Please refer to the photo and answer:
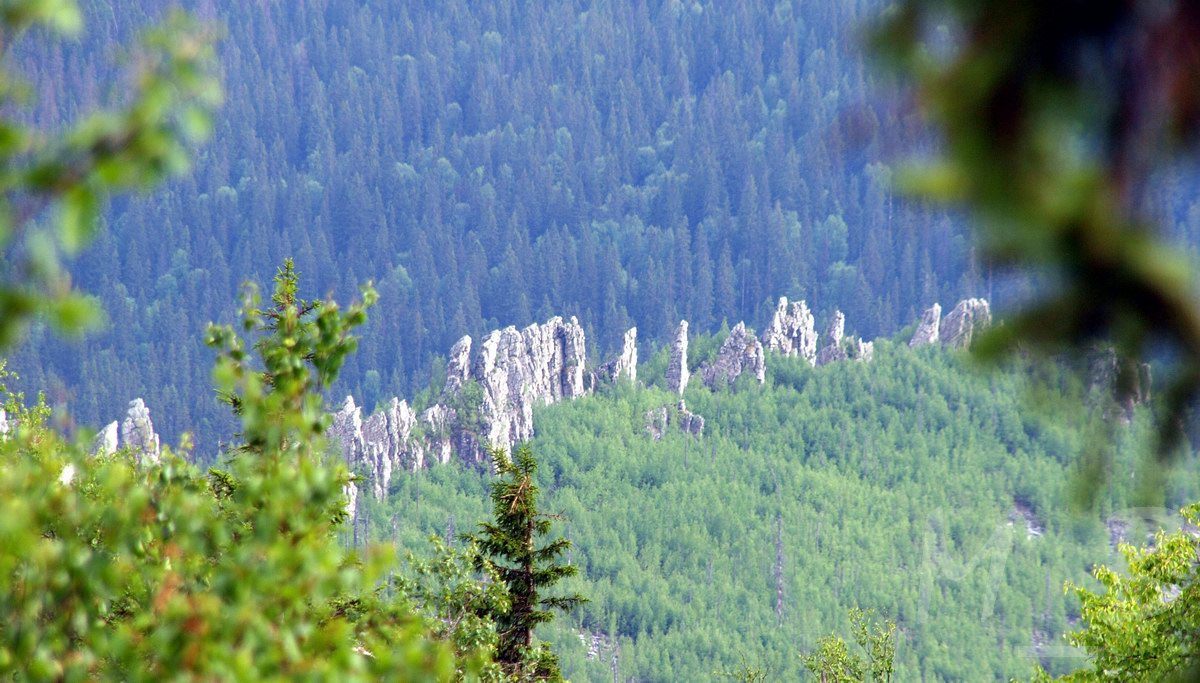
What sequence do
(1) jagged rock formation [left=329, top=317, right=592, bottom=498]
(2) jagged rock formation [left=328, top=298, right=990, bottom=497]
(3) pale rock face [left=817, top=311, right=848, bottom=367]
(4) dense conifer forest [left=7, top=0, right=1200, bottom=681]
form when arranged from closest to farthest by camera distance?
(4) dense conifer forest [left=7, top=0, right=1200, bottom=681] → (1) jagged rock formation [left=329, top=317, right=592, bottom=498] → (2) jagged rock formation [left=328, top=298, right=990, bottom=497] → (3) pale rock face [left=817, top=311, right=848, bottom=367]

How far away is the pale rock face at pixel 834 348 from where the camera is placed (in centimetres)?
17150

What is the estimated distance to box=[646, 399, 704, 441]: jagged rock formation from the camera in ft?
515

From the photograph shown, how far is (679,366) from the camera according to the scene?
533ft

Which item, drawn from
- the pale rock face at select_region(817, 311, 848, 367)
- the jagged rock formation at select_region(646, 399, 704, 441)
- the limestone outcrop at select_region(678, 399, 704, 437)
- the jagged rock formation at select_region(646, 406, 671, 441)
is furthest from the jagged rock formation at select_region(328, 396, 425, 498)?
the pale rock face at select_region(817, 311, 848, 367)

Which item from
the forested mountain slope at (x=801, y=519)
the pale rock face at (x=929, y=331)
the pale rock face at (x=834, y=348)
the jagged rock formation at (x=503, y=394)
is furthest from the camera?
the pale rock face at (x=929, y=331)

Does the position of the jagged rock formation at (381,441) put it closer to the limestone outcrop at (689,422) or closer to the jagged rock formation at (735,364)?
the limestone outcrop at (689,422)

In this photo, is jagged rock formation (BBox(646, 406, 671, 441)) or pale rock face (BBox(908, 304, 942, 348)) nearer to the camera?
jagged rock formation (BBox(646, 406, 671, 441))

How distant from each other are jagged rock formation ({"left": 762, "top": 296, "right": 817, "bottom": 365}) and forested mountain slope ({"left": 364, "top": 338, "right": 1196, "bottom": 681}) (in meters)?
2.59

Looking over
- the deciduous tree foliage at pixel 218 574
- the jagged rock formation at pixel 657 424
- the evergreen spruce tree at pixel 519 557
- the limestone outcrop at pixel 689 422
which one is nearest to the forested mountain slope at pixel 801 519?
the jagged rock formation at pixel 657 424

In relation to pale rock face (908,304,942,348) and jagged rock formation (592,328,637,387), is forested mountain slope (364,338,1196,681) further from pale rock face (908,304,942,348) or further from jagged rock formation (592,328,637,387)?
pale rock face (908,304,942,348)

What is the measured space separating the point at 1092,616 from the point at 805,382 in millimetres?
142740

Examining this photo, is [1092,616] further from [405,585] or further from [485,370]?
[485,370]

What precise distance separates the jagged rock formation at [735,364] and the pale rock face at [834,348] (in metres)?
9.87

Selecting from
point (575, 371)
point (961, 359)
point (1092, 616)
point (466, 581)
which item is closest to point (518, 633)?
point (466, 581)
